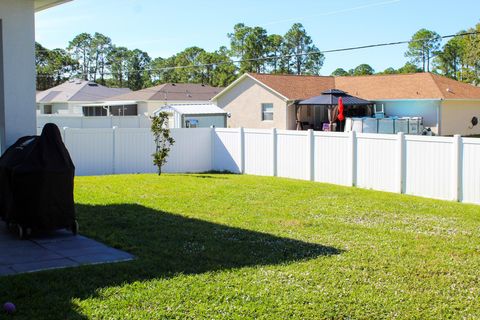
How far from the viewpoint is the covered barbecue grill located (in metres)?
8.57

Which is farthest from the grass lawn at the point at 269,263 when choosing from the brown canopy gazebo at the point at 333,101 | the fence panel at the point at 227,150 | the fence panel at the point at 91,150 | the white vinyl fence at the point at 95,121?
the white vinyl fence at the point at 95,121

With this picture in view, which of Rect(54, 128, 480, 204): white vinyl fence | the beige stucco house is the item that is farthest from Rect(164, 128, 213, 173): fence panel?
the beige stucco house

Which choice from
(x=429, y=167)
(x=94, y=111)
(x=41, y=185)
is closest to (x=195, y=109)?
(x=429, y=167)

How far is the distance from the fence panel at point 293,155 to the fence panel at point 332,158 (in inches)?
15.7

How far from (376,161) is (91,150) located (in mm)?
8917

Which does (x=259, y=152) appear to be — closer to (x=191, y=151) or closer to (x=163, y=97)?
(x=191, y=151)

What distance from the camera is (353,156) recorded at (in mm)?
15297

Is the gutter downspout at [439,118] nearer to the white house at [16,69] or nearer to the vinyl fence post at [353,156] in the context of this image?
the vinyl fence post at [353,156]

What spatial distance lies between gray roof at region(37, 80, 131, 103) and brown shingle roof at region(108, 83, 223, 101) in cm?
439

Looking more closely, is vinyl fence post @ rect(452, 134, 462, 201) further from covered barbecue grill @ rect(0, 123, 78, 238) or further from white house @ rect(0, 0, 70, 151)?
white house @ rect(0, 0, 70, 151)

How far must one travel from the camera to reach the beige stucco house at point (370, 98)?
31.5 metres

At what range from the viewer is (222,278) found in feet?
21.8

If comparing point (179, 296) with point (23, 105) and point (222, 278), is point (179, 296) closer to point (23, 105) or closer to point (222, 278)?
point (222, 278)

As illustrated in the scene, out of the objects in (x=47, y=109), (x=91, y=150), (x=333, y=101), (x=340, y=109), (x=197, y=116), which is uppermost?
(x=47, y=109)
